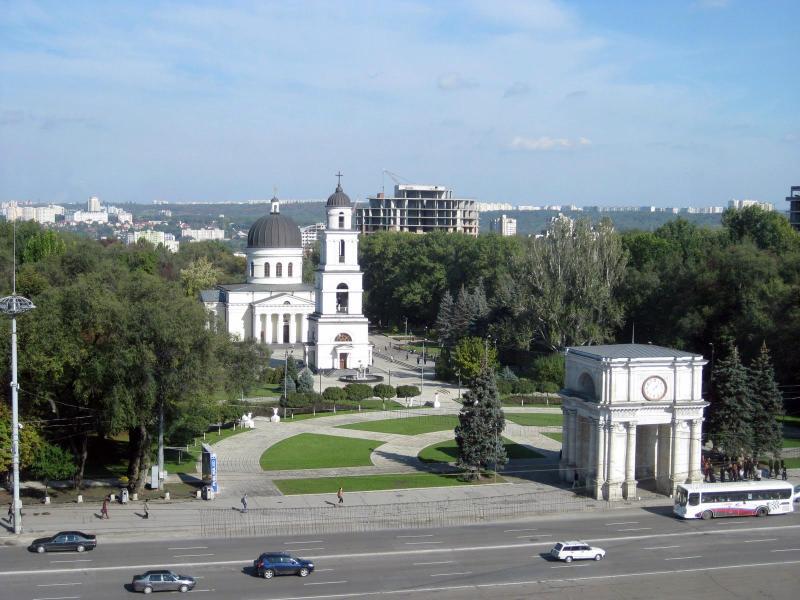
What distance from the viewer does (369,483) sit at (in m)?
46.0

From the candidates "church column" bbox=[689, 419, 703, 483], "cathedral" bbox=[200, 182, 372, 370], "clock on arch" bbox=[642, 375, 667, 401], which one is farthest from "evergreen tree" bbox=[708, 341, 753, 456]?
"cathedral" bbox=[200, 182, 372, 370]

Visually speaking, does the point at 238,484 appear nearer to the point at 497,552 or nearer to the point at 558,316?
the point at 497,552

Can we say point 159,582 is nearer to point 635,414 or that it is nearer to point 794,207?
point 635,414

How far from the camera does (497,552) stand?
35562 mm

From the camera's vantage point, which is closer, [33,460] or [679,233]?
[33,460]

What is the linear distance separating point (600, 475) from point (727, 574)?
1024cm

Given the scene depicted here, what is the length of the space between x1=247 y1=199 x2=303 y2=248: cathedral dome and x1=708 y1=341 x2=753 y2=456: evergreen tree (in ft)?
192

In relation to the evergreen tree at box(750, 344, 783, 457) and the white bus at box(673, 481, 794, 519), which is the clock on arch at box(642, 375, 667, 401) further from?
the evergreen tree at box(750, 344, 783, 457)

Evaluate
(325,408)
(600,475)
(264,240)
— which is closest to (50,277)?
(325,408)

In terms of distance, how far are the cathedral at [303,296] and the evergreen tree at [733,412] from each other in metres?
40.0

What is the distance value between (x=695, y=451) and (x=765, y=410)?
685cm

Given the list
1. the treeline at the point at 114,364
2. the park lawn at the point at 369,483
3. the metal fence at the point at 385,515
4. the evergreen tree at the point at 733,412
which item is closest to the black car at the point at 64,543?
the metal fence at the point at 385,515

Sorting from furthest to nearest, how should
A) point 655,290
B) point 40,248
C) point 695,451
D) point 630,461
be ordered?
point 40,248, point 655,290, point 695,451, point 630,461

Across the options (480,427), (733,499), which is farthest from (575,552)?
(480,427)
